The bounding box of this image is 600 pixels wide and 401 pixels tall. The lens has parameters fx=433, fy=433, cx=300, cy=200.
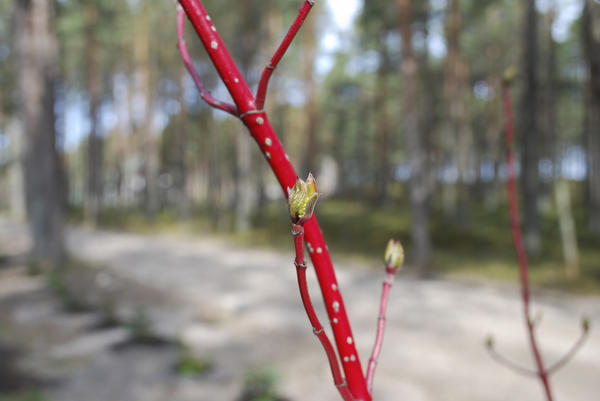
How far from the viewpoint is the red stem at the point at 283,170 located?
23.6 inches

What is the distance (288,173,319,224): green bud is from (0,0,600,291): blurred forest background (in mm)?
9186

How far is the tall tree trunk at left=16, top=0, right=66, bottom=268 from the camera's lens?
9.40 meters

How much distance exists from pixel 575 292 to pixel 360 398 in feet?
29.9

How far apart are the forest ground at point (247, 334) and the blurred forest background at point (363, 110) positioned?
2.09 metres

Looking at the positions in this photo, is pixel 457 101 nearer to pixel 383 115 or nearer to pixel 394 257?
pixel 383 115

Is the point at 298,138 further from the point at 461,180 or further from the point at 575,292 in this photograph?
the point at 575,292

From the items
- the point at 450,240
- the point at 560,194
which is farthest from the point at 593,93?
the point at 450,240

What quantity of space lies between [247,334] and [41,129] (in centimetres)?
702

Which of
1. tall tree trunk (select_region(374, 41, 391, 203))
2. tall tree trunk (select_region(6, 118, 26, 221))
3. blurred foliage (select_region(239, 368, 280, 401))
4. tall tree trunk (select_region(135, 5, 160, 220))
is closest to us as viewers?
blurred foliage (select_region(239, 368, 280, 401))

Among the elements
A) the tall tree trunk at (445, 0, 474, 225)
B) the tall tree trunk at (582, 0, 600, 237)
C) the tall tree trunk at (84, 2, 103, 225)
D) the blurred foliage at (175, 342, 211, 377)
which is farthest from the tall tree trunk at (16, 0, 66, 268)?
the tall tree trunk at (445, 0, 474, 225)

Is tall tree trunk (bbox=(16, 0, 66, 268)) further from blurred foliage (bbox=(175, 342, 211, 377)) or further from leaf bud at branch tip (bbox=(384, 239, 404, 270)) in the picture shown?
leaf bud at branch tip (bbox=(384, 239, 404, 270))

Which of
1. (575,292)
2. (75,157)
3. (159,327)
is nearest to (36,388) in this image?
(159,327)

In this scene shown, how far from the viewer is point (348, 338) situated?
0.60 metres

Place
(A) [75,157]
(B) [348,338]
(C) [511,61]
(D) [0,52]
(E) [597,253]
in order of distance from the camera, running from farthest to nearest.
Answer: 1. (A) [75,157]
2. (D) [0,52]
3. (C) [511,61]
4. (E) [597,253]
5. (B) [348,338]
